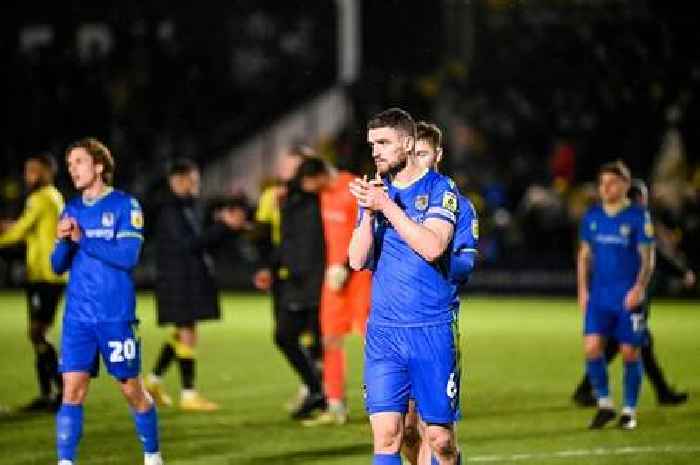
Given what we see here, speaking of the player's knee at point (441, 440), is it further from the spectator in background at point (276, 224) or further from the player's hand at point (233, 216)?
the spectator in background at point (276, 224)

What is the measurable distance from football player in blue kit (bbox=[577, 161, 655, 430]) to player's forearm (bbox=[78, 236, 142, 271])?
4137 millimetres

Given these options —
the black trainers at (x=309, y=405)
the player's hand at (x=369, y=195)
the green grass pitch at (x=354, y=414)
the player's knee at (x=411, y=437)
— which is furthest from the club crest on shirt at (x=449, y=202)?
the black trainers at (x=309, y=405)

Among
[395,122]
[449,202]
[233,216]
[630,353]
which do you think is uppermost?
[395,122]

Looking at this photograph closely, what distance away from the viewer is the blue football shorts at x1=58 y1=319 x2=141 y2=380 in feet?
28.8

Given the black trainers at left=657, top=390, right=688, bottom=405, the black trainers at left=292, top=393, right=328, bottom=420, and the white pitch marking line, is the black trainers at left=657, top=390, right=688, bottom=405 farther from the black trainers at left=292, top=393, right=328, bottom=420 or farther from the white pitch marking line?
the black trainers at left=292, top=393, right=328, bottom=420

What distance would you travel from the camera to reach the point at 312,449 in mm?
10500

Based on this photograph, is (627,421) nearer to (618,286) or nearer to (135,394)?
(618,286)

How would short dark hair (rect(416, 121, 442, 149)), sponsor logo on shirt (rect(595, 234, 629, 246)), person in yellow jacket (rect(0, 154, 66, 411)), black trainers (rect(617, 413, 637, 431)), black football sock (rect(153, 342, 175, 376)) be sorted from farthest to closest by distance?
black football sock (rect(153, 342, 175, 376)) < person in yellow jacket (rect(0, 154, 66, 411)) < sponsor logo on shirt (rect(595, 234, 629, 246)) < black trainers (rect(617, 413, 637, 431)) < short dark hair (rect(416, 121, 442, 149))

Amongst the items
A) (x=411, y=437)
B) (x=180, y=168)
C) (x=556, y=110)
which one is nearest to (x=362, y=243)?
(x=411, y=437)

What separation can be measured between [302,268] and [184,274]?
1.28 m

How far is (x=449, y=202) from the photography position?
23.1ft

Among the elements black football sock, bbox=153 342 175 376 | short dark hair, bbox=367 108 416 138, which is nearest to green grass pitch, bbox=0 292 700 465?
black football sock, bbox=153 342 175 376

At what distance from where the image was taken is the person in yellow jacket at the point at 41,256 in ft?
40.8

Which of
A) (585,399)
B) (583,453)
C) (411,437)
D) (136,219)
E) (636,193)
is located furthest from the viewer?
(585,399)
